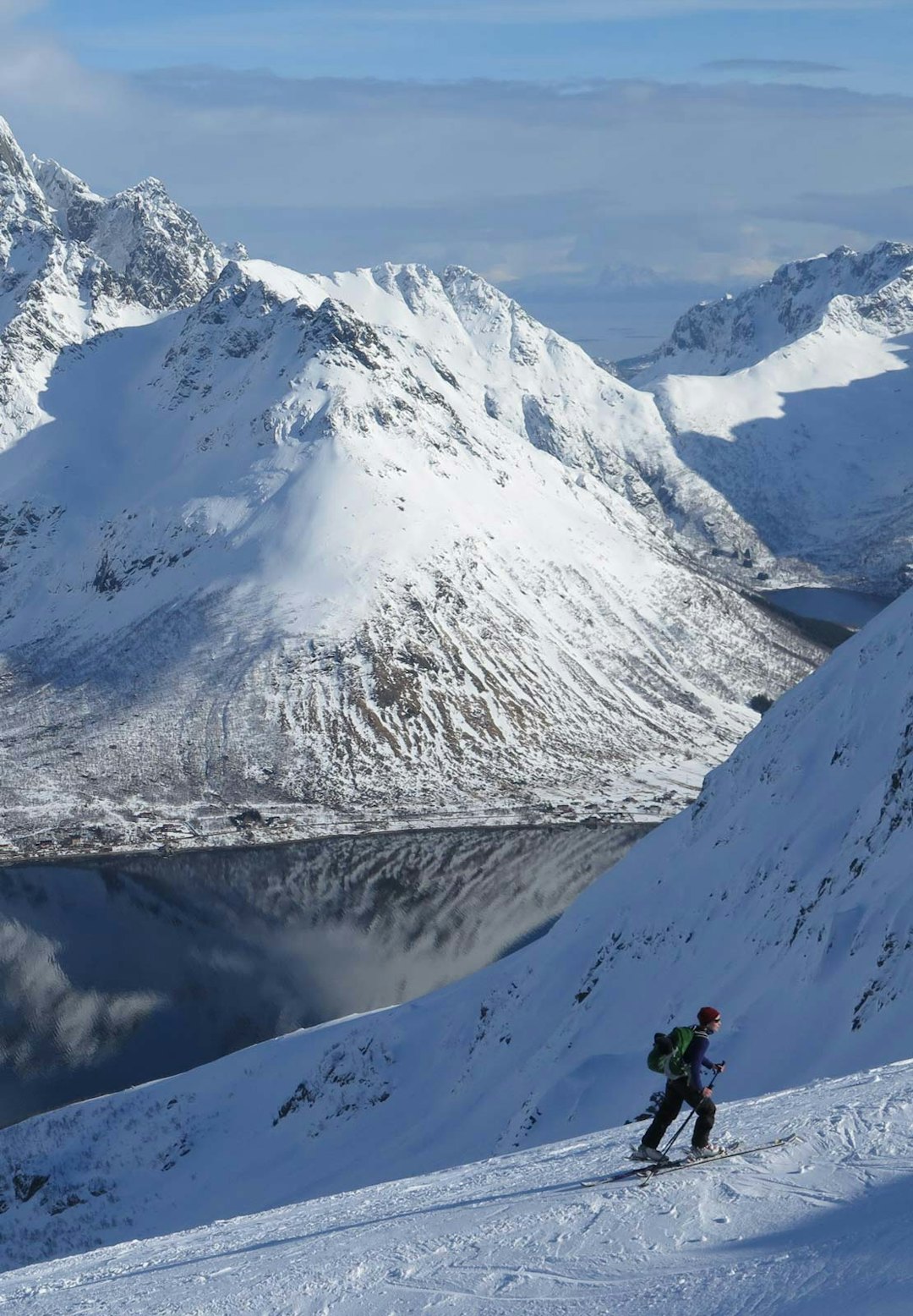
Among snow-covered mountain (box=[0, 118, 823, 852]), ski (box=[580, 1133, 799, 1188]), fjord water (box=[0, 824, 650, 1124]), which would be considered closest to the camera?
ski (box=[580, 1133, 799, 1188])

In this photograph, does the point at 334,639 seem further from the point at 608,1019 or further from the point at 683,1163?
the point at 683,1163

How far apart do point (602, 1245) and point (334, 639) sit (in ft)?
471

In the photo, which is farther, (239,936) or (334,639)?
(334,639)

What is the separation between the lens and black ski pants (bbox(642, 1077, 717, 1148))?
19844mm

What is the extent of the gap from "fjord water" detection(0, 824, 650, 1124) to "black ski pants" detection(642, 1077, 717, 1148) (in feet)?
190

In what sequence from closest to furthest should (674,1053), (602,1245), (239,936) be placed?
1. (602,1245)
2. (674,1053)
3. (239,936)

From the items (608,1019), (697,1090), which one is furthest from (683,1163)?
(608,1019)

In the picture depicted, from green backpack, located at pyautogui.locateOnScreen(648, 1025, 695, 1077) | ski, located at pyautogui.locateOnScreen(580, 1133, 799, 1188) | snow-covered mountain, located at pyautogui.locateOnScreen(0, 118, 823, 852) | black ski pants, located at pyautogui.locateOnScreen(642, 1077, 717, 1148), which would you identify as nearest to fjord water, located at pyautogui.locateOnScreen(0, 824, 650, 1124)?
snow-covered mountain, located at pyautogui.locateOnScreen(0, 118, 823, 852)

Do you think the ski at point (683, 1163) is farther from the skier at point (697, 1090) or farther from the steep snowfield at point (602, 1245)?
the steep snowfield at point (602, 1245)

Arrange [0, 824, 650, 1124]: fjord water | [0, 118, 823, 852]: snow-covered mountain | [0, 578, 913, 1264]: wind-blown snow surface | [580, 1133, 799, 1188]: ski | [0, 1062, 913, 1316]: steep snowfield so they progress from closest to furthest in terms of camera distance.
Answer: [0, 1062, 913, 1316]: steep snowfield, [580, 1133, 799, 1188]: ski, [0, 578, 913, 1264]: wind-blown snow surface, [0, 824, 650, 1124]: fjord water, [0, 118, 823, 852]: snow-covered mountain

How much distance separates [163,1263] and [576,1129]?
18.4m

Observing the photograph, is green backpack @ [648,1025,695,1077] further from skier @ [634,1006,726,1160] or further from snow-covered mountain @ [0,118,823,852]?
snow-covered mountain @ [0,118,823,852]

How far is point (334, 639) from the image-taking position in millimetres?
159875

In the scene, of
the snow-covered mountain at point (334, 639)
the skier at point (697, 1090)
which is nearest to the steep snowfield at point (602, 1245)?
the skier at point (697, 1090)
